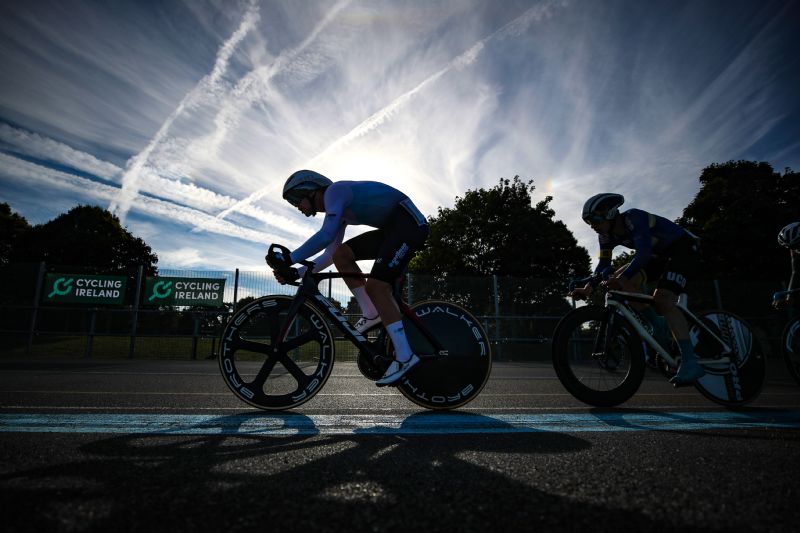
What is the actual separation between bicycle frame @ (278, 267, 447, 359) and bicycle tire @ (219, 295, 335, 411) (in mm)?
50

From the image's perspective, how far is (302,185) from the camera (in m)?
3.35

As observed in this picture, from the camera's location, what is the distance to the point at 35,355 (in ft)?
43.9

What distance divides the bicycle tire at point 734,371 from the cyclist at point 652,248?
→ 0.66ft

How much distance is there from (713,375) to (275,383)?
149 inches

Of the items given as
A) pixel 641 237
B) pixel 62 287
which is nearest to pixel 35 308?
pixel 62 287

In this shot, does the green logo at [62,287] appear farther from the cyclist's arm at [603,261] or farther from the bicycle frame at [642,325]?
the bicycle frame at [642,325]

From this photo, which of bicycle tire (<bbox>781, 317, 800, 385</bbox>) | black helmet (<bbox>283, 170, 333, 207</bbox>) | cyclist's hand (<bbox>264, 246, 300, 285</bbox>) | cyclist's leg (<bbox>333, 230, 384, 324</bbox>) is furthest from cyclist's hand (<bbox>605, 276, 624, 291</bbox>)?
cyclist's hand (<bbox>264, 246, 300, 285</bbox>)

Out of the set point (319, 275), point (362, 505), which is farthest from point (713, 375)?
point (362, 505)

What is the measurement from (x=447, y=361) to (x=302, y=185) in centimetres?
187

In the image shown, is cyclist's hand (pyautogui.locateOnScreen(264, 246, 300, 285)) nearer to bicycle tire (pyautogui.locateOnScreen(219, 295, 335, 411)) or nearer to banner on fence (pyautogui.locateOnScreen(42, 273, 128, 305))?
bicycle tire (pyautogui.locateOnScreen(219, 295, 335, 411))

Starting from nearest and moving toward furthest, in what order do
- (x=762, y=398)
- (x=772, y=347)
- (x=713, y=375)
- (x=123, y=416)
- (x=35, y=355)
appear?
1. (x=123, y=416)
2. (x=713, y=375)
3. (x=762, y=398)
4. (x=772, y=347)
5. (x=35, y=355)

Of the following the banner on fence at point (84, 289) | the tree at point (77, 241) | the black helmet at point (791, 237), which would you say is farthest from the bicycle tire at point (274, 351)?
the tree at point (77, 241)

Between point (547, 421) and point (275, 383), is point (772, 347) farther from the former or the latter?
point (275, 383)

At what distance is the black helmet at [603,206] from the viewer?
3723mm
